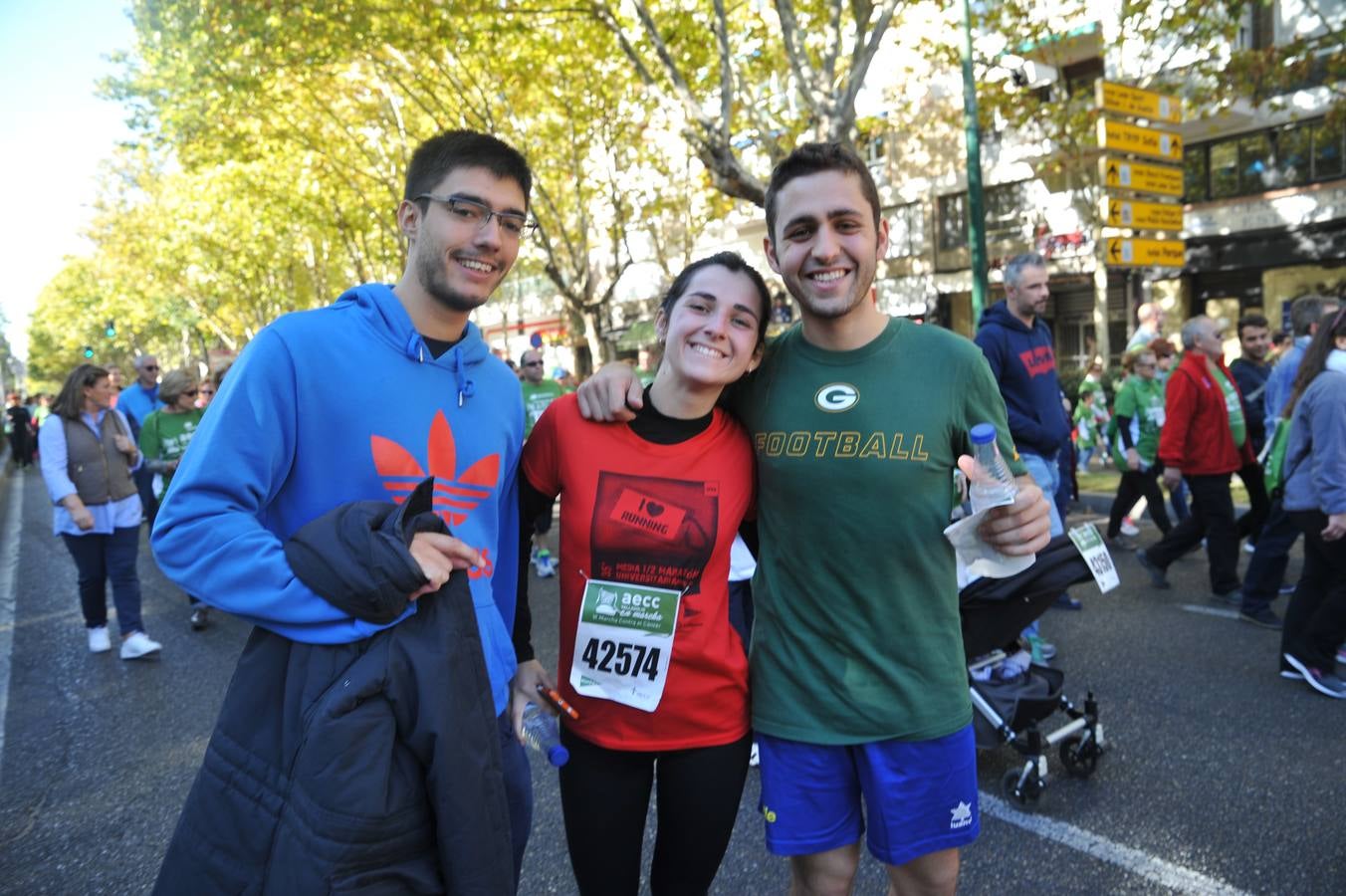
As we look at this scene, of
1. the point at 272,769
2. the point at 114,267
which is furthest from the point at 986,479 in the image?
the point at 114,267

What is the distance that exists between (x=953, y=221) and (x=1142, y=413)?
1825 centimetres

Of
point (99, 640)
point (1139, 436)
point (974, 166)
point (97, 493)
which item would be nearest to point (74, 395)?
point (97, 493)

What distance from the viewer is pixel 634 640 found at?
2.10 metres

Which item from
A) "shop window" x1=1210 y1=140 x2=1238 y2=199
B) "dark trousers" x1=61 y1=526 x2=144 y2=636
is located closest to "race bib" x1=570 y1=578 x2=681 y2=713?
"dark trousers" x1=61 y1=526 x2=144 y2=636

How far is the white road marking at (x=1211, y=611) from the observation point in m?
6.11

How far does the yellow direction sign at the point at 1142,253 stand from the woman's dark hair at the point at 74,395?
11480mm

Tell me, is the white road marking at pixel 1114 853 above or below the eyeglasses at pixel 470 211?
below

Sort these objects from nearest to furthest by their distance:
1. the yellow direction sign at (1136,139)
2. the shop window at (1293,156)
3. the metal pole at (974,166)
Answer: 1. the metal pole at (974,166)
2. the yellow direction sign at (1136,139)
3. the shop window at (1293,156)

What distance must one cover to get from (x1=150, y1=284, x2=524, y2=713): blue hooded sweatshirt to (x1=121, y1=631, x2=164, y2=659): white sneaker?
17.7 feet

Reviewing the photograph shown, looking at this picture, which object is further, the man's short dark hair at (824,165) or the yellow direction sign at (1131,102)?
the yellow direction sign at (1131,102)

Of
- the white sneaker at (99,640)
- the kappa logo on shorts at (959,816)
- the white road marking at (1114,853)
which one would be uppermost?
the kappa logo on shorts at (959,816)

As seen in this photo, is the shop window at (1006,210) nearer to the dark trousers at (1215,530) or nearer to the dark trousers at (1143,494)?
the dark trousers at (1143,494)

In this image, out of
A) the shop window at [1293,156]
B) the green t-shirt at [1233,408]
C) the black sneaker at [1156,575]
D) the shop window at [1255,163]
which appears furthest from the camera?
the shop window at [1255,163]

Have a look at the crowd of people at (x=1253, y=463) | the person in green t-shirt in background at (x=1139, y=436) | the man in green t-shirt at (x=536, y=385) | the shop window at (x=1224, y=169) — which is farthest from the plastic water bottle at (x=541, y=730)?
the shop window at (x=1224, y=169)
